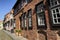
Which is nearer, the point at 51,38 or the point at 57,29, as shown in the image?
the point at 57,29

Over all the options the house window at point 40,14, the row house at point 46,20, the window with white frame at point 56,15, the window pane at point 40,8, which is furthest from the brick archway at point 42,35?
the window with white frame at point 56,15

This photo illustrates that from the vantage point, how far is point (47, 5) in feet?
38.3

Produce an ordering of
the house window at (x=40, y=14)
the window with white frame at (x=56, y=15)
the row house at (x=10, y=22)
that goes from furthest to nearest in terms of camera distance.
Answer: the row house at (x=10, y=22) → the house window at (x=40, y=14) → the window with white frame at (x=56, y=15)

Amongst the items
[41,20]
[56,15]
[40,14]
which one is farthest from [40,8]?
[56,15]

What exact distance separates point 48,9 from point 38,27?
309 cm

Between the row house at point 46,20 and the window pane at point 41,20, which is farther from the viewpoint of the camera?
the window pane at point 41,20

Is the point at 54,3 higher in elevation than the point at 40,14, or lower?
higher

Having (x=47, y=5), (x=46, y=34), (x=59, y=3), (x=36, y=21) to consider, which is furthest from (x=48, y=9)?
(x=36, y=21)

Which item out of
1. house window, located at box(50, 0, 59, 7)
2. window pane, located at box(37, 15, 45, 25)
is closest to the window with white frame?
house window, located at box(50, 0, 59, 7)

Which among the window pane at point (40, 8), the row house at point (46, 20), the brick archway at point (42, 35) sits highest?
the window pane at point (40, 8)

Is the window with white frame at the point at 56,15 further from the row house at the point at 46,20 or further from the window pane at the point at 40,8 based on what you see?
the window pane at the point at 40,8

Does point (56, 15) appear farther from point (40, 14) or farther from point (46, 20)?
point (40, 14)

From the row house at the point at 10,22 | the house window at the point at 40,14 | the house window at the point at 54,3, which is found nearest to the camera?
the house window at the point at 54,3

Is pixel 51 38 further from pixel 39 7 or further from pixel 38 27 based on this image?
pixel 39 7
